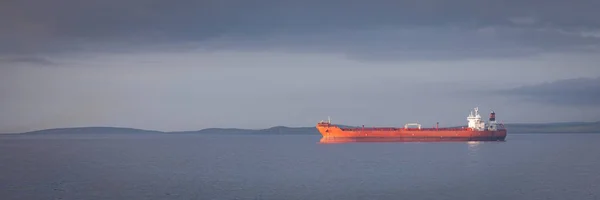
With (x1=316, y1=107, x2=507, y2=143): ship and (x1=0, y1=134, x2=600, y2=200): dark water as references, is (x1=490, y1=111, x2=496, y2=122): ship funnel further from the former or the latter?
(x1=0, y1=134, x2=600, y2=200): dark water

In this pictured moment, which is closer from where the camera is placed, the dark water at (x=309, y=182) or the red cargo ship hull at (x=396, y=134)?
the dark water at (x=309, y=182)

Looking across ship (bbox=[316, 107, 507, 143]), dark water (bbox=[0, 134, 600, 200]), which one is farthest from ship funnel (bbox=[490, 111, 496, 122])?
dark water (bbox=[0, 134, 600, 200])

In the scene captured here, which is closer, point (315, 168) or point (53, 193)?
point (53, 193)

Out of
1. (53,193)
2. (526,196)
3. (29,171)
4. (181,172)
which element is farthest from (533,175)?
(29,171)

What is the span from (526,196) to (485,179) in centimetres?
1343

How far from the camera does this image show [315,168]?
76188 millimetres

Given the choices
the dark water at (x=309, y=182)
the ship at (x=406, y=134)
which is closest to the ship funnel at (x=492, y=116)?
the ship at (x=406, y=134)

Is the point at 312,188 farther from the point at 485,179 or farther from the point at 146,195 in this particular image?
the point at 485,179

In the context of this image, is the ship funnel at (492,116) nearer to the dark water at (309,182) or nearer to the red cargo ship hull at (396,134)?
the red cargo ship hull at (396,134)

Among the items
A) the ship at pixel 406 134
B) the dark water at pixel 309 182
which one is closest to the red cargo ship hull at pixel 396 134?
the ship at pixel 406 134

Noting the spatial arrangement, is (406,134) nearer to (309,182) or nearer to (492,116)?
(492,116)

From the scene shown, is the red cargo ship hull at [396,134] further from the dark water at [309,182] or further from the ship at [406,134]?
the dark water at [309,182]

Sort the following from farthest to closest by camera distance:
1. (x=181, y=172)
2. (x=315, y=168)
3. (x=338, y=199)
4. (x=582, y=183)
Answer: (x=315, y=168) < (x=181, y=172) < (x=582, y=183) < (x=338, y=199)

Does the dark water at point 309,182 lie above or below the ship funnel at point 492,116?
below
